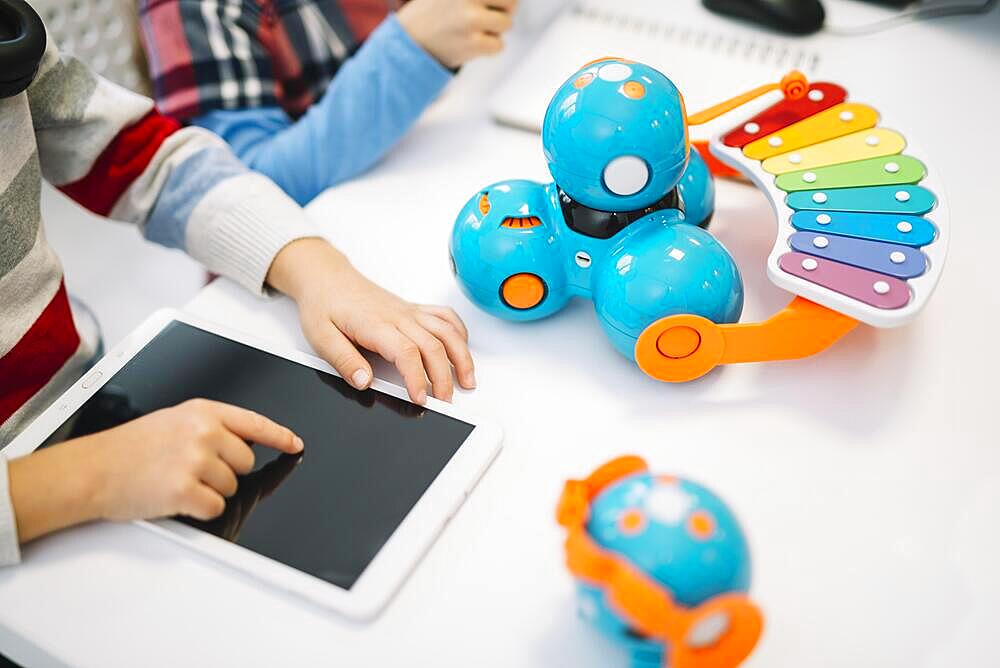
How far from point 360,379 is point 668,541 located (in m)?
0.23

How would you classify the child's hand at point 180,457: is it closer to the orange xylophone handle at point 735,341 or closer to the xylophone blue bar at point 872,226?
the orange xylophone handle at point 735,341

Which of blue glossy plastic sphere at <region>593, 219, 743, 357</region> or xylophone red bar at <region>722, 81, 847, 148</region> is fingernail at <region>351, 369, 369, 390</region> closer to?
blue glossy plastic sphere at <region>593, 219, 743, 357</region>

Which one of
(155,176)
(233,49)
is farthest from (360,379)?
(233,49)

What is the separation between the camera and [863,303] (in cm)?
48

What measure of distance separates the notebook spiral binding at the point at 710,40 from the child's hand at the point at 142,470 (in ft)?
1.80

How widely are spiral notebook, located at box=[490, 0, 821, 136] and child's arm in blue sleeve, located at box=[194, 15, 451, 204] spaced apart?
0.07 m

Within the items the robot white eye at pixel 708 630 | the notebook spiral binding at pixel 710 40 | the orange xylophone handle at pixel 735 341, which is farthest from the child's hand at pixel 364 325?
the notebook spiral binding at pixel 710 40

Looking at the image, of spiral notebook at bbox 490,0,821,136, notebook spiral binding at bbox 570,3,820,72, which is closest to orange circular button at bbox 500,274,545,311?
spiral notebook at bbox 490,0,821,136

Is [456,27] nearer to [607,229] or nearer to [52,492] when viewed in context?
[607,229]

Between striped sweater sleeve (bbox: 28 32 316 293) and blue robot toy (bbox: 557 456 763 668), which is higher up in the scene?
blue robot toy (bbox: 557 456 763 668)

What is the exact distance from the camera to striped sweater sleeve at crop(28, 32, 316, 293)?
2.01 feet

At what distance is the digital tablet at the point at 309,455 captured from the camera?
43 centimetres

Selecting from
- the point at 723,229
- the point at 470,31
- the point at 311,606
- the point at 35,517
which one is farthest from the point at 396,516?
the point at 470,31

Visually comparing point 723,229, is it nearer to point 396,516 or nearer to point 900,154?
point 900,154
